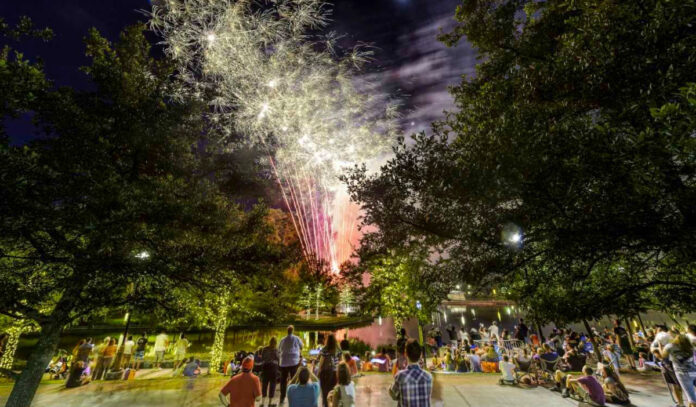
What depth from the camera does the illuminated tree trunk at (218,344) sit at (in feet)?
49.8

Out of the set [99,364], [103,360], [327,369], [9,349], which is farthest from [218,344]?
[327,369]

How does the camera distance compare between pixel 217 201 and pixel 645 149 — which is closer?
pixel 645 149

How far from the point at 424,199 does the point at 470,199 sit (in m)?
1.55

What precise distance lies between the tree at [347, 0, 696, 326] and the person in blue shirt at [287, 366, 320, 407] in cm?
454

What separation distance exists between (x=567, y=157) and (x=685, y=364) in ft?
22.9

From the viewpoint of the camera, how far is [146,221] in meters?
8.08

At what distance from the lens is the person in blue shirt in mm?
5492

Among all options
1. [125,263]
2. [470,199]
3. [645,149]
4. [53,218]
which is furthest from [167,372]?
[645,149]

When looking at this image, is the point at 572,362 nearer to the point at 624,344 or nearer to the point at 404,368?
the point at 624,344

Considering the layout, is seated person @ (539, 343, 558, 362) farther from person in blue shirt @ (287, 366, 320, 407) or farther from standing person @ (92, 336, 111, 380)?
standing person @ (92, 336, 111, 380)

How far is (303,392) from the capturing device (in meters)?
5.53

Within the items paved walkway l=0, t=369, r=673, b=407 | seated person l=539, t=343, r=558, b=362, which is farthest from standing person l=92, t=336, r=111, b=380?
seated person l=539, t=343, r=558, b=362

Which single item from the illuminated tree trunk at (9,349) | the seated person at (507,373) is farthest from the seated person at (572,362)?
the illuminated tree trunk at (9,349)

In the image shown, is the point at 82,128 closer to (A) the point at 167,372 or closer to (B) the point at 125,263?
(B) the point at 125,263
